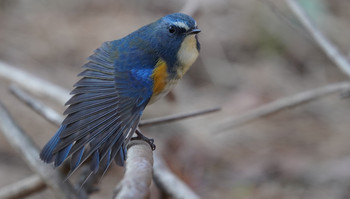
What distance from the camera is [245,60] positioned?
6742 mm

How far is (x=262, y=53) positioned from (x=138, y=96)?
3.92 meters

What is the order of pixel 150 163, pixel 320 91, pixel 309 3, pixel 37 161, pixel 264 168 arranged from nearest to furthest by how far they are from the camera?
pixel 150 163
pixel 37 161
pixel 320 91
pixel 264 168
pixel 309 3

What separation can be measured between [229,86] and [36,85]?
3074mm

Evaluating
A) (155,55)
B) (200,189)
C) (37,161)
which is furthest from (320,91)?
(37,161)

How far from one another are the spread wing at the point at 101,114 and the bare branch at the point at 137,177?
23 centimetres

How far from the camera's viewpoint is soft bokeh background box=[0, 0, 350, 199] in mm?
5207

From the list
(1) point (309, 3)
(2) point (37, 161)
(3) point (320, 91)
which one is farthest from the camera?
(1) point (309, 3)

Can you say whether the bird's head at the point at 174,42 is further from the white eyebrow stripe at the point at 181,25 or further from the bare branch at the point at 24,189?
the bare branch at the point at 24,189

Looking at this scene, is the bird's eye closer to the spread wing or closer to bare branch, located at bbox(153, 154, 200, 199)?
the spread wing

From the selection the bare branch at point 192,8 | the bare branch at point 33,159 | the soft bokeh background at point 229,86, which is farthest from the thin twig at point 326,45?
the bare branch at point 33,159

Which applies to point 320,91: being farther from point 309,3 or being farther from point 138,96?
point 309,3

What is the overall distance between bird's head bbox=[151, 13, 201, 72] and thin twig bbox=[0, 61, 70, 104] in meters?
0.75

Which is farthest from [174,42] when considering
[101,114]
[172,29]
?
[101,114]

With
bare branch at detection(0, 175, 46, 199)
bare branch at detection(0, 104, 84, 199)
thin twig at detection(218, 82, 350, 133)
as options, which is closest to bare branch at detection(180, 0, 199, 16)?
thin twig at detection(218, 82, 350, 133)
